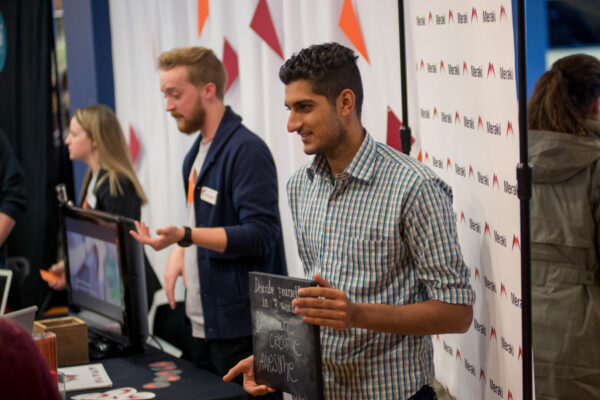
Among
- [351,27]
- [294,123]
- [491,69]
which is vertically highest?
[351,27]

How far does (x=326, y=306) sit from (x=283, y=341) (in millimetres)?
266

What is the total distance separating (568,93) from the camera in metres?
2.76

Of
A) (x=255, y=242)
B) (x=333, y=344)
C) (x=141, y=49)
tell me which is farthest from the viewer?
(x=141, y=49)

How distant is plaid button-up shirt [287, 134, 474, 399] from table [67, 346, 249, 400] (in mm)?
586

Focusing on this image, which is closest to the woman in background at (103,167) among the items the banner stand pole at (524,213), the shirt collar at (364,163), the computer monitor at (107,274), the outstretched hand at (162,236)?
the computer monitor at (107,274)

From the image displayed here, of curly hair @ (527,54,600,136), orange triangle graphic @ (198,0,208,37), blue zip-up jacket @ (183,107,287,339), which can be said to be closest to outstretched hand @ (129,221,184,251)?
blue zip-up jacket @ (183,107,287,339)

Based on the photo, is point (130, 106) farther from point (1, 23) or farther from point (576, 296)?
point (576, 296)

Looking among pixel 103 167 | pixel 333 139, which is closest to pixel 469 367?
pixel 333 139

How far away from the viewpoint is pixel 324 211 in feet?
6.22

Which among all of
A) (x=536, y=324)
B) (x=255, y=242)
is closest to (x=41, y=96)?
(x=255, y=242)

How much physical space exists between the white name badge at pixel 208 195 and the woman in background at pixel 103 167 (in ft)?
3.08

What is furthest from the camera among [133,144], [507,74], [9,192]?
[133,144]

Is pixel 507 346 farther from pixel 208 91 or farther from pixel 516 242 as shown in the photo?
pixel 208 91

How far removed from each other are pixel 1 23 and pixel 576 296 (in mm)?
4802
